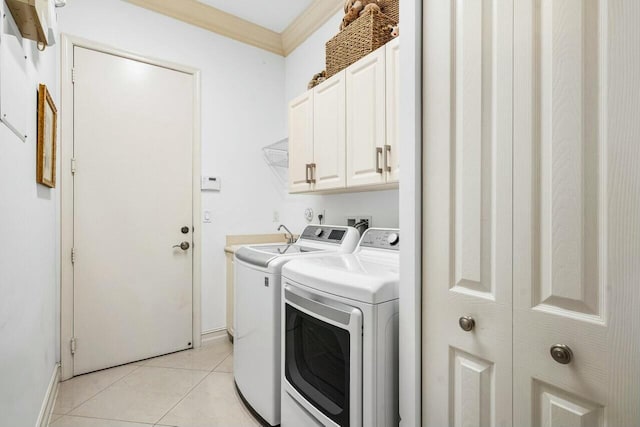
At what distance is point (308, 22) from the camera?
2750 mm

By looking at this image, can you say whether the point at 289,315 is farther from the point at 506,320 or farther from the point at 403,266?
the point at 506,320

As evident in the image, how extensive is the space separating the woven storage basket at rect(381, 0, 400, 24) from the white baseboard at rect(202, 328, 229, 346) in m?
2.73

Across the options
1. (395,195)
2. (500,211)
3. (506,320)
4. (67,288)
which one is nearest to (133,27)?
(67,288)

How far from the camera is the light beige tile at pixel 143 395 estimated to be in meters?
1.79

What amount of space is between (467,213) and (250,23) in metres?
2.89

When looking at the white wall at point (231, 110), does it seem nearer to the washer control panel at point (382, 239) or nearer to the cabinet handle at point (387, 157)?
the washer control panel at point (382, 239)

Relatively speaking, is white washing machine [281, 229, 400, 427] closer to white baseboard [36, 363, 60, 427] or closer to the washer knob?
the washer knob

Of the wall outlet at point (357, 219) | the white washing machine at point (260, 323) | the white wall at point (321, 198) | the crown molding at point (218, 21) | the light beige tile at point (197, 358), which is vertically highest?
the crown molding at point (218, 21)

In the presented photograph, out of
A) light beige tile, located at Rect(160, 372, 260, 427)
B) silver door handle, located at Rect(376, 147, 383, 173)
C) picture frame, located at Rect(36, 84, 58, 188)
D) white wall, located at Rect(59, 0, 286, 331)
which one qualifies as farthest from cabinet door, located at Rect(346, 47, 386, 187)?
picture frame, located at Rect(36, 84, 58, 188)

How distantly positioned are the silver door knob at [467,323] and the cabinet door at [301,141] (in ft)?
5.02

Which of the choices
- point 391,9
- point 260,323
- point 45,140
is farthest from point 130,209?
point 391,9

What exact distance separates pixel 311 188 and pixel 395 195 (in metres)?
0.59

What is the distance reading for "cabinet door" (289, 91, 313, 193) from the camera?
2246mm

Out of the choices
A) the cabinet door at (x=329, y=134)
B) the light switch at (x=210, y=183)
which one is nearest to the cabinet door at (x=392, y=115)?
the cabinet door at (x=329, y=134)
